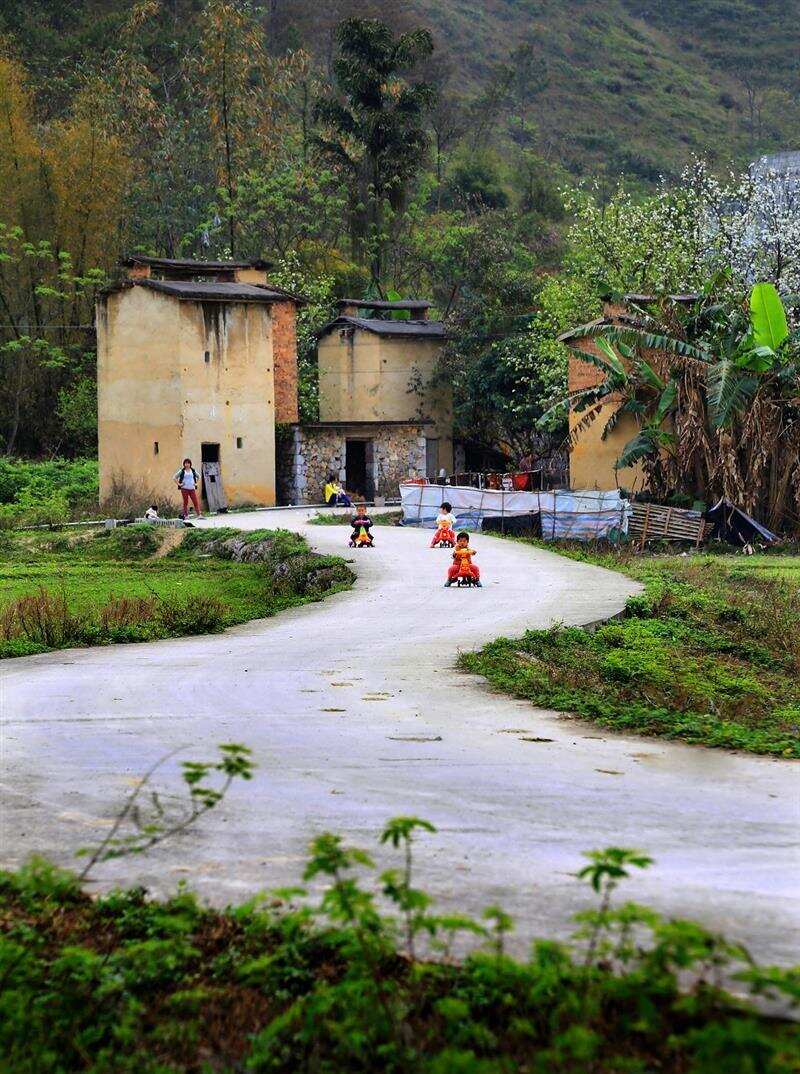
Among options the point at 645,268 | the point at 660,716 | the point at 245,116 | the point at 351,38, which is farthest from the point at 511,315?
the point at 660,716

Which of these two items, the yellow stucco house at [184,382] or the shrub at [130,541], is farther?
the yellow stucco house at [184,382]

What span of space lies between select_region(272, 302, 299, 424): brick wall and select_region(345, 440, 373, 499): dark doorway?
2376 mm

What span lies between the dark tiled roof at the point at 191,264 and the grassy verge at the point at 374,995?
45252mm

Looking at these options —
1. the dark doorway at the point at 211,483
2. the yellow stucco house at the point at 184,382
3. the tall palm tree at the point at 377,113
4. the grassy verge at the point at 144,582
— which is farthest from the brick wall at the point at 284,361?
the grassy verge at the point at 144,582

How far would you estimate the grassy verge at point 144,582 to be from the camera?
19.9 meters

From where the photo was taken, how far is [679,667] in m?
16.2

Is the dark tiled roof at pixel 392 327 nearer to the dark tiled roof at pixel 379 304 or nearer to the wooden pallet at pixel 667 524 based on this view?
the dark tiled roof at pixel 379 304

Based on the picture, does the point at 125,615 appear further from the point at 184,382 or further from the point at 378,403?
the point at 378,403

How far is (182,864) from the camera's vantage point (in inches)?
312

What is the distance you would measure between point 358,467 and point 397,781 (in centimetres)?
4514

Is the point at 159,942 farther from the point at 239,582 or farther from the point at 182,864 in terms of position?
the point at 239,582

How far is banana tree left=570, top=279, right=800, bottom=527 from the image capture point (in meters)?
36.1

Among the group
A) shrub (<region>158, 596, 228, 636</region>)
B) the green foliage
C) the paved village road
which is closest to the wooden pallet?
shrub (<region>158, 596, 228, 636</region>)

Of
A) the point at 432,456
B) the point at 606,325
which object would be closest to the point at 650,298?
the point at 606,325
